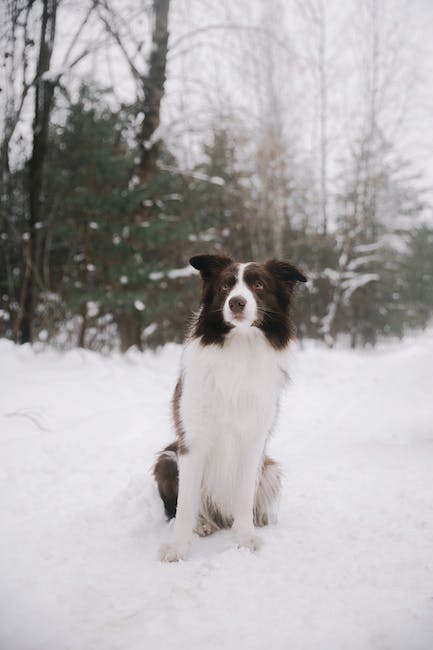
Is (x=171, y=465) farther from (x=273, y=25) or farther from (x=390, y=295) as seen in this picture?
(x=390, y=295)

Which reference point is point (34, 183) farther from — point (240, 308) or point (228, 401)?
point (228, 401)

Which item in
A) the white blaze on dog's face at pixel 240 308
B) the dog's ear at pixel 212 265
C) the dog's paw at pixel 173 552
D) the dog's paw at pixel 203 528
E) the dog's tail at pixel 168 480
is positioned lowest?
the dog's paw at pixel 203 528

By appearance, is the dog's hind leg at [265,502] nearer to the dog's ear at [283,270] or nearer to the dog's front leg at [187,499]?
the dog's front leg at [187,499]

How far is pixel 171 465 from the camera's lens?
9.73 feet

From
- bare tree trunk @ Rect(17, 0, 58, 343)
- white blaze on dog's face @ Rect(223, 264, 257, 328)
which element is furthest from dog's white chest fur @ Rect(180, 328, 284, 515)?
bare tree trunk @ Rect(17, 0, 58, 343)

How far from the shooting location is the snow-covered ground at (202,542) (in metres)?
1.75

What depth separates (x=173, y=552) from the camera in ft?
7.96

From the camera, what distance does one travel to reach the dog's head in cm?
260

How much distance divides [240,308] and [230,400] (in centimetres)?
59

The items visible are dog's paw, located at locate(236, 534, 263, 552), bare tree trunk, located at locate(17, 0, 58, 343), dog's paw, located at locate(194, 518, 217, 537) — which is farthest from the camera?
bare tree trunk, located at locate(17, 0, 58, 343)

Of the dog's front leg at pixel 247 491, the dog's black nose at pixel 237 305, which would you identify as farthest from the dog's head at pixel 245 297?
the dog's front leg at pixel 247 491

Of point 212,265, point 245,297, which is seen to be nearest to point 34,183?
point 212,265

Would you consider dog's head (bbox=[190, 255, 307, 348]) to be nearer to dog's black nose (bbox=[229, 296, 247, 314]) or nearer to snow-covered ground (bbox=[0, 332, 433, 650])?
dog's black nose (bbox=[229, 296, 247, 314])

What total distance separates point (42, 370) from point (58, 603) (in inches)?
177
